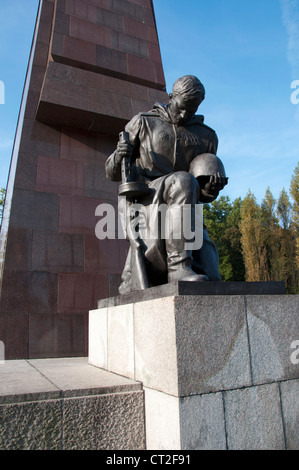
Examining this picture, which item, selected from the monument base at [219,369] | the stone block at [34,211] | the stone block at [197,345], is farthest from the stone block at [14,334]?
the stone block at [197,345]

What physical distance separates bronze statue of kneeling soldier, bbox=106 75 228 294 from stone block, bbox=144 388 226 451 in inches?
40.9

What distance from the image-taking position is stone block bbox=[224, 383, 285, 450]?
7.41 ft

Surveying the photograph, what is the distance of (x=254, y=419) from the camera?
7.69ft

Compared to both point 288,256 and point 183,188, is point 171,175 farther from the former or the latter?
point 288,256

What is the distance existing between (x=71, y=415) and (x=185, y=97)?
3.11 m

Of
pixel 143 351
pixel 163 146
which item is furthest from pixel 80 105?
pixel 143 351

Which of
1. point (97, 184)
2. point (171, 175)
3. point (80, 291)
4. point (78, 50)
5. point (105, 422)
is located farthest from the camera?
point (78, 50)

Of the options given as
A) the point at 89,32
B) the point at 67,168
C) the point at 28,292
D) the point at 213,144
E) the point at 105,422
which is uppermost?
the point at 89,32

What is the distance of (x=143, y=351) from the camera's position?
2.74 meters

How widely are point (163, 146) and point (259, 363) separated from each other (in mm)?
2390

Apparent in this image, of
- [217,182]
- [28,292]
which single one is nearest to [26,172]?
[28,292]

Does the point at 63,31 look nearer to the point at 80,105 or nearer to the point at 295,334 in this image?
the point at 80,105

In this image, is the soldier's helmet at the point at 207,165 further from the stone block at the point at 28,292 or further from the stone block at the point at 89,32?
the stone block at the point at 89,32

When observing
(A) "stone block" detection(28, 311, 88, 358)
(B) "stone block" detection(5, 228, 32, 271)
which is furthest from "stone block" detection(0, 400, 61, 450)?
(B) "stone block" detection(5, 228, 32, 271)
